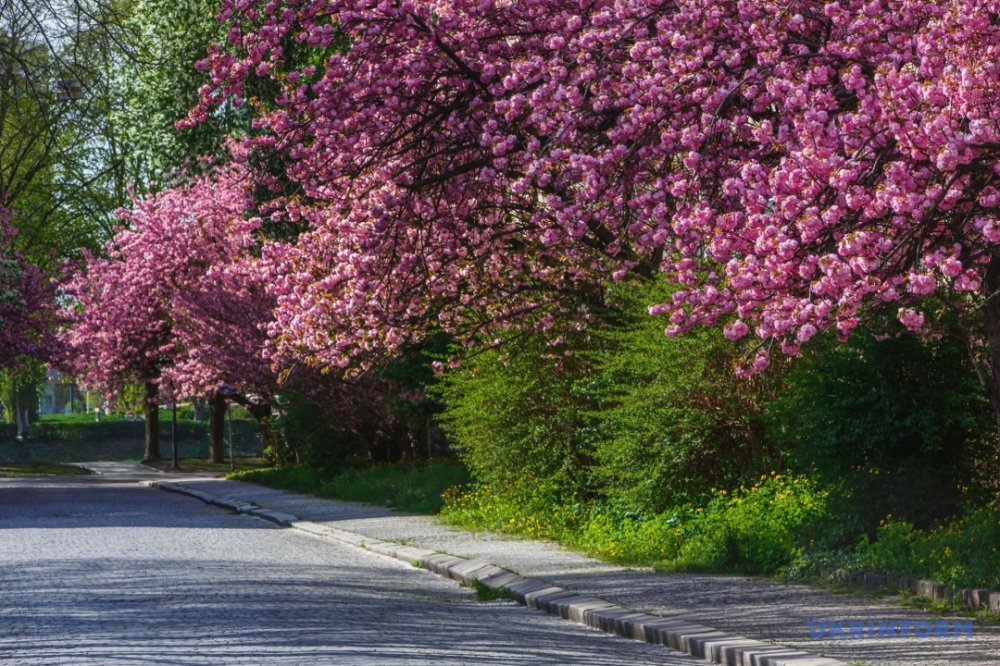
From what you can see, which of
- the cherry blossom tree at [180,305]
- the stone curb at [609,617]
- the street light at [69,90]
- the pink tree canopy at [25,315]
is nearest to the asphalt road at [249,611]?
the stone curb at [609,617]

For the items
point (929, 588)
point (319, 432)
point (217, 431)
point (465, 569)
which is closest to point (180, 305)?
point (319, 432)

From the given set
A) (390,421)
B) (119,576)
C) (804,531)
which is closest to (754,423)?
(804,531)

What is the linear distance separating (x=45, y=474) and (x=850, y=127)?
48.1m

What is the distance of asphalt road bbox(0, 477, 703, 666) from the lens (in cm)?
962

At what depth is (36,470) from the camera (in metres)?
56.4

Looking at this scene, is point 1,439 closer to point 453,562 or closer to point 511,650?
point 453,562

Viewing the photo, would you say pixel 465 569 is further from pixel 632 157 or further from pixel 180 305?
pixel 180 305

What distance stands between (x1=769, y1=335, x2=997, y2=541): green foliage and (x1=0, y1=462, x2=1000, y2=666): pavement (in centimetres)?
147

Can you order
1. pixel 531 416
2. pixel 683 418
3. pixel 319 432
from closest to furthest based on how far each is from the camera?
pixel 683 418, pixel 531 416, pixel 319 432

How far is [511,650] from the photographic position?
32.4 ft

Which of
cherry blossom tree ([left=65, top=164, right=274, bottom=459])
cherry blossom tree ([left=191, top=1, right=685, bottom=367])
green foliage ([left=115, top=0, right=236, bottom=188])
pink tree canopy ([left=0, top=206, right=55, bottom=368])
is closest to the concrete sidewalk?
cherry blossom tree ([left=191, top=1, right=685, bottom=367])
